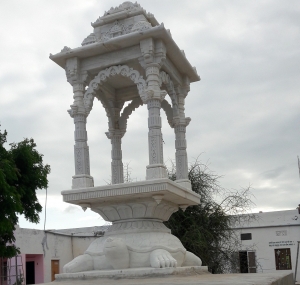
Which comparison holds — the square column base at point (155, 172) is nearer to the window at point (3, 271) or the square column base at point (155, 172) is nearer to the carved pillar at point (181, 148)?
the carved pillar at point (181, 148)

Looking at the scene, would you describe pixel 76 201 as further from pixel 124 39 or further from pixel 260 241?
pixel 260 241

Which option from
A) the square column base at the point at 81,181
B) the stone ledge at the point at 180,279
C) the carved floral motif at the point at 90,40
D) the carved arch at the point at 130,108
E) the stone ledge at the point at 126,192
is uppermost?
the carved floral motif at the point at 90,40

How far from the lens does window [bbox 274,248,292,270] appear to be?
22.8 metres

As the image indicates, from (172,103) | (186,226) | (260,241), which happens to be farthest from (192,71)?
(260,241)

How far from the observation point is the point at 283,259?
902 inches

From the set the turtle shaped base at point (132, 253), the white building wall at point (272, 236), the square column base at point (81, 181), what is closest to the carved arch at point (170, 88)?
the square column base at point (81, 181)

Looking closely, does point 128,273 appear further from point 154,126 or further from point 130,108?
point 130,108

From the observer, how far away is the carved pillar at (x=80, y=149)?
707cm

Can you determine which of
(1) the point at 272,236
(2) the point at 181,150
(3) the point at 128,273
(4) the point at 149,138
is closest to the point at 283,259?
(1) the point at 272,236

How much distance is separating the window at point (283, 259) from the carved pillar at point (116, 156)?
1662 centimetres

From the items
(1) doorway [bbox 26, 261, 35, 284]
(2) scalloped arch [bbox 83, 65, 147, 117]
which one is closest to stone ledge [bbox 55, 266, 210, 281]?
(2) scalloped arch [bbox 83, 65, 147, 117]

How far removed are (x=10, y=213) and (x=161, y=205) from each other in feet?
27.8

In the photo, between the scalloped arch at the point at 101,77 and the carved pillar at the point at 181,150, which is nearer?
the scalloped arch at the point at 101,77

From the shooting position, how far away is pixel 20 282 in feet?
59.6
